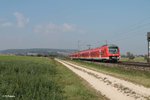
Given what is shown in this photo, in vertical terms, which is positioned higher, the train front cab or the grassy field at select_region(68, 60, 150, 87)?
the train front cab

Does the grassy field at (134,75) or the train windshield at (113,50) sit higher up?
the train windshield at (113,50)

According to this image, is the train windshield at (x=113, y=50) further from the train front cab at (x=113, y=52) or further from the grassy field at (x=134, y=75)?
the grassy field at (x=134, y=75)

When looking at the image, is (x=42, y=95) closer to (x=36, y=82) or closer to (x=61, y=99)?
(x=61, y=99)

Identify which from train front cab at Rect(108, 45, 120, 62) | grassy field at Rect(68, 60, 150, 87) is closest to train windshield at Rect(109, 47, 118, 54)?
train front cab at Rect(108, 45, 120, 62)

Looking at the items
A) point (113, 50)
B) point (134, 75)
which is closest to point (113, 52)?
point (113, 50)

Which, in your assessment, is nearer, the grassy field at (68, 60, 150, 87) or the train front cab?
the grassy field at (68, 60, 150, 87)

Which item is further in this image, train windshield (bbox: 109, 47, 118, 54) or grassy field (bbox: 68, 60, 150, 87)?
train windshield (bbox: 109, 47, 118, 54)

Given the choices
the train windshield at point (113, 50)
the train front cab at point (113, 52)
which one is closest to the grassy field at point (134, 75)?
the train front cab at point (113, 52)

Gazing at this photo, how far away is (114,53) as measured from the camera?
60812mm

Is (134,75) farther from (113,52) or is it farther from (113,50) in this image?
(113,50)

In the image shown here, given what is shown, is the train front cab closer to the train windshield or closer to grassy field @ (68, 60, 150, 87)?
the train windshield

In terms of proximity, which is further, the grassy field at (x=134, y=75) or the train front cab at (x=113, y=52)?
the train front cab at (x=113, y=52)

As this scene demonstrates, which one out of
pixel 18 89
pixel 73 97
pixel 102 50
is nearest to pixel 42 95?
pixel 18 89

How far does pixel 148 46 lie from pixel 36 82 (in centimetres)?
6732
